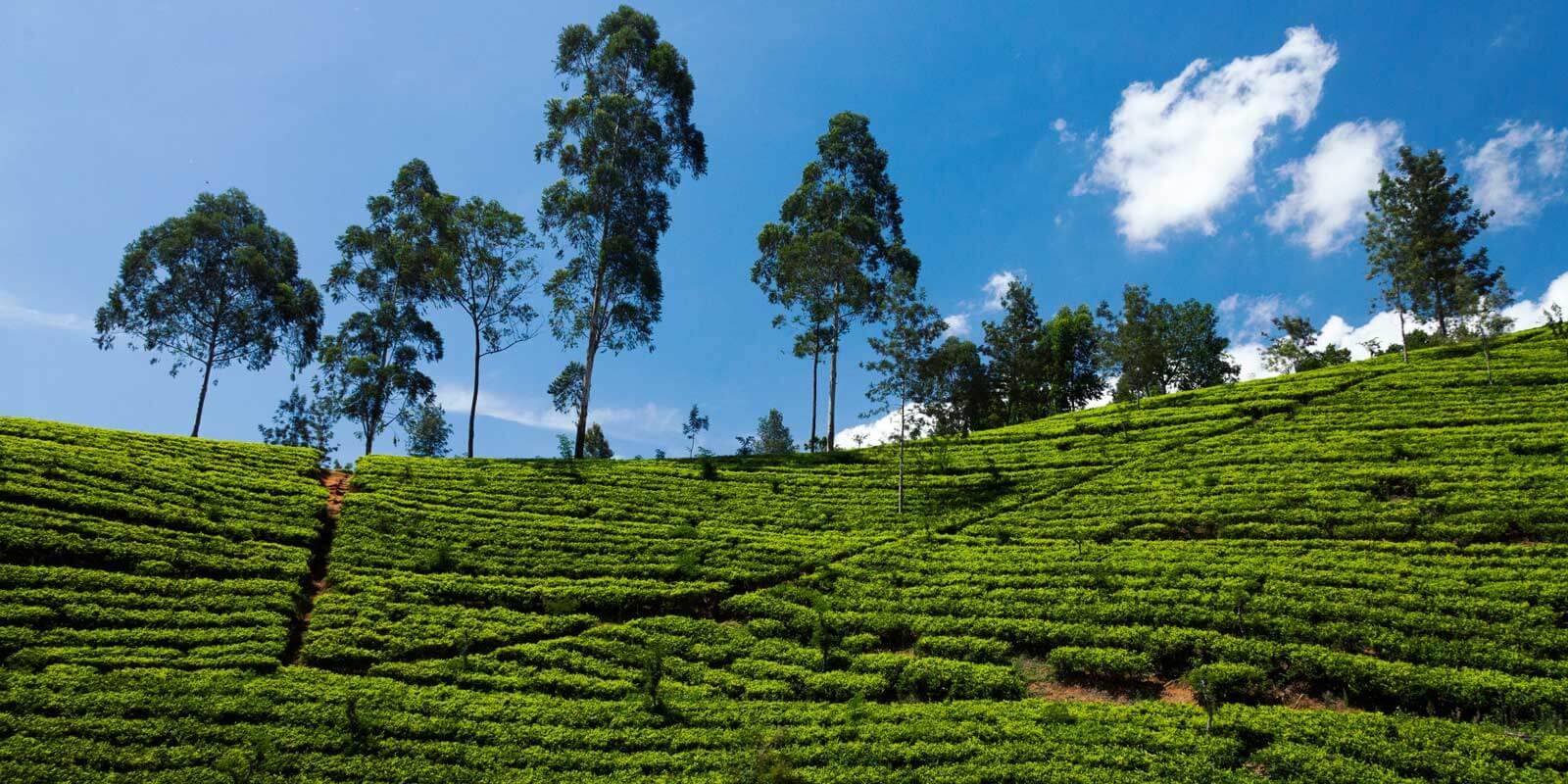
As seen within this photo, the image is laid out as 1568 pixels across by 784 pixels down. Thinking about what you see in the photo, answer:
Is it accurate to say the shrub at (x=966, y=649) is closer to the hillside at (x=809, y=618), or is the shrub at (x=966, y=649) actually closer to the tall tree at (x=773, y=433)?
the hillside at (x=809, y=618)

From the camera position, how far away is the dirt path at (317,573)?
1909 centimetres

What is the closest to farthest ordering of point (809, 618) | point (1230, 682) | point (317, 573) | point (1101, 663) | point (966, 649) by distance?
point (1230, 682)
point (1101, 663)
point (966, 649)
point (809, 618)
point (317, 573)

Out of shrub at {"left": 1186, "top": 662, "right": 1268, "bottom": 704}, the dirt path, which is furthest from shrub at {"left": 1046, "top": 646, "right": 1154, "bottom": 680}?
the dirt path

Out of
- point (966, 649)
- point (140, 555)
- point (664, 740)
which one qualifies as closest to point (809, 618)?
point (966, 649)

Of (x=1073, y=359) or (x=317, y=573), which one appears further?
(x=1073, y=359)

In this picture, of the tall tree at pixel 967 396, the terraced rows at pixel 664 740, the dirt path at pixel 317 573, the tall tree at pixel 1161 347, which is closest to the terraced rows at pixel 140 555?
the dirt path at pixel 317 573

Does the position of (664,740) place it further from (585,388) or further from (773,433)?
(773,433)

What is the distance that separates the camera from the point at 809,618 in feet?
68.5

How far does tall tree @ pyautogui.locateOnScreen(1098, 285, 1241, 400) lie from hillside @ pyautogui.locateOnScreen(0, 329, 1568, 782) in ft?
82.6

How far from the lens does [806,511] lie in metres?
30.2

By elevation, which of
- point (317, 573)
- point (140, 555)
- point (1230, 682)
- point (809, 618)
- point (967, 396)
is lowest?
point (1230, 682)

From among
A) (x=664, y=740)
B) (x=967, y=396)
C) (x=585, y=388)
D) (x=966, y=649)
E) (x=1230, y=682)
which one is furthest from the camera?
(x=967, y=396)

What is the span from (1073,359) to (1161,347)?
6681 millimetres

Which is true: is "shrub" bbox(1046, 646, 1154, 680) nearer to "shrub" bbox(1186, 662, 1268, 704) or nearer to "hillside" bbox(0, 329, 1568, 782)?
"hillside" bbox(0, 329, 1568, 782)
